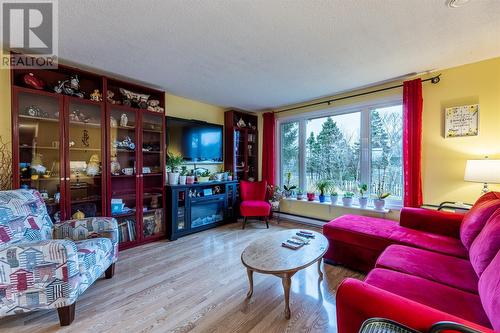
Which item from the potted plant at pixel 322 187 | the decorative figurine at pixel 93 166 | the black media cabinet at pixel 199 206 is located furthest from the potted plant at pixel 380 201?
the decorative figurine at pixel 93 166

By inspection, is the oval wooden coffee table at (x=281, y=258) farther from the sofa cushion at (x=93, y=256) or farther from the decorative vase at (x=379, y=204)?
the decorative vase at (x=379, y=204)

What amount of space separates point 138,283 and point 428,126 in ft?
12.5

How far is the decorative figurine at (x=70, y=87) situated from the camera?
248 cm

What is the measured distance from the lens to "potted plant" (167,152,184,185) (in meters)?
3.37

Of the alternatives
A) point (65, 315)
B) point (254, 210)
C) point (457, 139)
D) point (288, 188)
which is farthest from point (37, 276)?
point (457, 139)

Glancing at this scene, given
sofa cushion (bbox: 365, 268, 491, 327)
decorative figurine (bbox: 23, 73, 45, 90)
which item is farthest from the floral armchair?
sofa cushion (bbox: 365, 268, 491, 327)

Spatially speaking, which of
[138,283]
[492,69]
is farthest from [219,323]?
[492,69]

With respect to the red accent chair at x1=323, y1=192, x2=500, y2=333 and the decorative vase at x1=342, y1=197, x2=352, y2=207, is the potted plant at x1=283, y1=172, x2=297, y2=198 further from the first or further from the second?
the red accent chair at x1=323, y1=192, x2=500, y2=333

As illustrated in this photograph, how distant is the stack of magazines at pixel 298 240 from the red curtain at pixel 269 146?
221cm

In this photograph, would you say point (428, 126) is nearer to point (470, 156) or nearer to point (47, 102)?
point (470, 156)

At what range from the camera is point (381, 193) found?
126 inches

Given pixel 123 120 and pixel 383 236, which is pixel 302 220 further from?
pixel 123 120

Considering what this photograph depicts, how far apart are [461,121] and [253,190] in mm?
3094

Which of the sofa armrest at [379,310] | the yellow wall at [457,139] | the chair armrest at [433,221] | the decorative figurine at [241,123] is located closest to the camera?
the sofa armrest at [379,310]
